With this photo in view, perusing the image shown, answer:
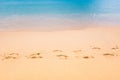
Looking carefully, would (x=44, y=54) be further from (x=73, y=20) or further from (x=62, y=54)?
(x=73, y=20)

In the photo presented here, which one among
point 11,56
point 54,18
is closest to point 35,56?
point 11,56

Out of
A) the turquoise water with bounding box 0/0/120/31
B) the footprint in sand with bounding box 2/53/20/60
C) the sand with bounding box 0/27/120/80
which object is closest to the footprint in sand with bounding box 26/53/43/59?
the sand with bounding box 0/27/120/80

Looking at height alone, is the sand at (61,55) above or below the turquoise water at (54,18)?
below

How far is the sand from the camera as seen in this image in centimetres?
469

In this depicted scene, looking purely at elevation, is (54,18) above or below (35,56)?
above

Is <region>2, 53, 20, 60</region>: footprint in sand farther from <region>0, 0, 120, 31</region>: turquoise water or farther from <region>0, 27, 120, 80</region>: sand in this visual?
<region>0, 0, 120, 31</region>: turquoise water

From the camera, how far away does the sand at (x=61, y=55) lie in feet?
15.4

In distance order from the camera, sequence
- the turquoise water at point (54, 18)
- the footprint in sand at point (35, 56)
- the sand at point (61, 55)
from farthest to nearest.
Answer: the turquoise water at point (54, 18), the footprint in sand at point (35, 56), the sand at point (61, 55)

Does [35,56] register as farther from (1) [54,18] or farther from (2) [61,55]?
(1) [54,18]

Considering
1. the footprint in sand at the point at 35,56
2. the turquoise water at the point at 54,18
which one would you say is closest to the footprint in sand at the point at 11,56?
the footprint in sand at the point at 35,56

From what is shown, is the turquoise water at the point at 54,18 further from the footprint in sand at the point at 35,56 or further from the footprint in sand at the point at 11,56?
the footprint in sand at the point at 35,56

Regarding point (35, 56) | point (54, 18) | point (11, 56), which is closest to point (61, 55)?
point (35, 56)

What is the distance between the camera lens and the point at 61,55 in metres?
5.70

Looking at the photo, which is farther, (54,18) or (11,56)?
(54,18)
